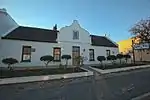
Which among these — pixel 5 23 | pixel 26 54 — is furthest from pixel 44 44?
pixel 5 23

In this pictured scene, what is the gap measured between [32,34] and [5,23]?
372 centimetres

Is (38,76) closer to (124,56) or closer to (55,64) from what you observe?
(55,64)

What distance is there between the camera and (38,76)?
1485cm

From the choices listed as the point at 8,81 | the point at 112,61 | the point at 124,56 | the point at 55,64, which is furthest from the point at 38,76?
the point at 124,56

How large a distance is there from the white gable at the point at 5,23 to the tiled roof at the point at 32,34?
0.83 metres

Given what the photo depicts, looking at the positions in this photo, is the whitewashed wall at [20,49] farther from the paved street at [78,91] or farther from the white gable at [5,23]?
the paved street at [78,91]

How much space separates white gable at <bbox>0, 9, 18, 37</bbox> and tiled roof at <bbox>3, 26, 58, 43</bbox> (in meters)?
0.83

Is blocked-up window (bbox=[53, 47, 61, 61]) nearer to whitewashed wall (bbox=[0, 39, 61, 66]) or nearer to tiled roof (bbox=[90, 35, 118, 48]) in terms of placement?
whitewashed wall (bbox=[0, 39, 61, 66])

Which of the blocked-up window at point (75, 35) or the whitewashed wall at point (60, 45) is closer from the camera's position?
the whitewashed wall at point (60, 45)

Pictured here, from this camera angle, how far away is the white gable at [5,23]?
68.3 feet

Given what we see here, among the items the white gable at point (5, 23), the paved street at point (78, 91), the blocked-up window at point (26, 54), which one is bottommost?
the paved street at point (78, 91)

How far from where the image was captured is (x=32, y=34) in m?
22.4

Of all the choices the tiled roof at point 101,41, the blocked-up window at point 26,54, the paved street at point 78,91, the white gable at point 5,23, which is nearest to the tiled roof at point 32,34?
the white gable at point 5,23

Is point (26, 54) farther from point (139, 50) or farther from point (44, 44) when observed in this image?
point (139, 50)
